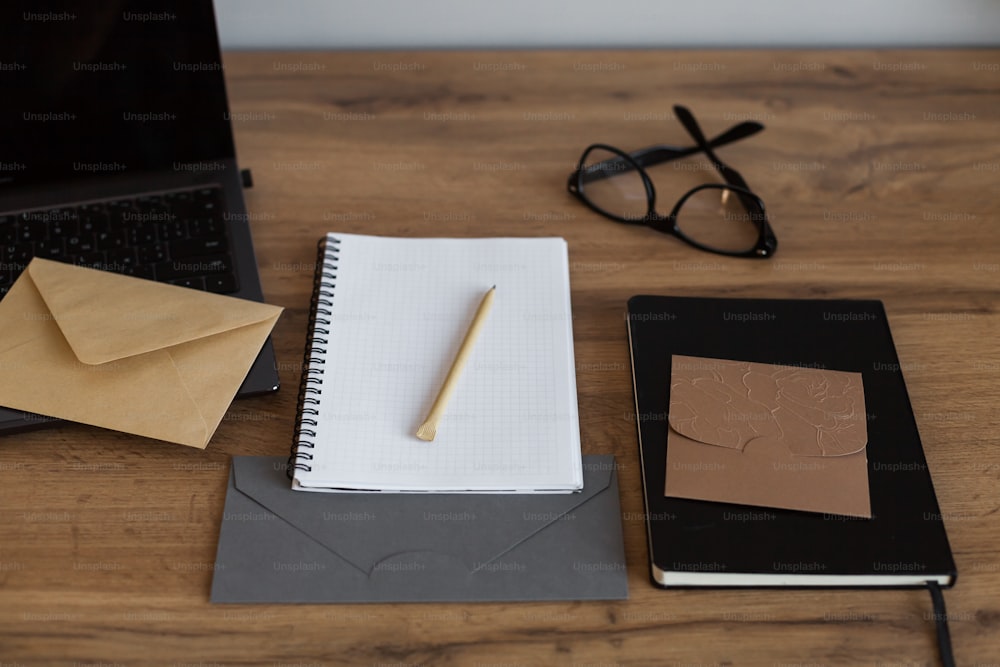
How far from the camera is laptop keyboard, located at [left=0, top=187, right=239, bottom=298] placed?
80 cm

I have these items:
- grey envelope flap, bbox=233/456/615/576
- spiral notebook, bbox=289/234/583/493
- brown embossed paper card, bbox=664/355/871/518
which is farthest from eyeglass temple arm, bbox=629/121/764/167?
grey envelope flap, bbox=233/456/615/576

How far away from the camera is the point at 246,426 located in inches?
28.3

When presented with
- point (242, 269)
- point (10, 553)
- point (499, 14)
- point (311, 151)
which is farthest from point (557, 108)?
point (10, 553)

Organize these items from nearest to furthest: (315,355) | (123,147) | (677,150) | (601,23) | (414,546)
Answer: (414,546), (315,355), (123,147), (677,150), (601,23)

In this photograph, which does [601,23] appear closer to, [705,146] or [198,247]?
[705,146]

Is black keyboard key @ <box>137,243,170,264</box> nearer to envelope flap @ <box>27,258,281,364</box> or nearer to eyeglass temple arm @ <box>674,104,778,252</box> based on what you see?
envelope flap @ <box>27,258,281,364</box>

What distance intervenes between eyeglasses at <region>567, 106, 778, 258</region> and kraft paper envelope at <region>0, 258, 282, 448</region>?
1.18ft

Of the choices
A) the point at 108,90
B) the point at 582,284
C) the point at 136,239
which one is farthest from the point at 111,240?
the point at 582,284

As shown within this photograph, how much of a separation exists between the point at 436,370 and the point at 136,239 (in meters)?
0.31

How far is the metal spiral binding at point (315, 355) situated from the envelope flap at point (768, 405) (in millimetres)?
279

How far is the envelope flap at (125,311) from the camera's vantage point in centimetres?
71

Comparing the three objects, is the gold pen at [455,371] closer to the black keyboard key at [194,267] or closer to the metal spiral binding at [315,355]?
the metal spiral binding at [315,355]

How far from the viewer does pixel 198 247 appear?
813mm

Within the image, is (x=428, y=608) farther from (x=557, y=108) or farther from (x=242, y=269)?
(x=557, y=108)
